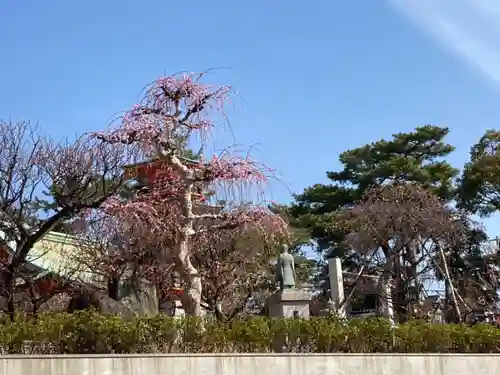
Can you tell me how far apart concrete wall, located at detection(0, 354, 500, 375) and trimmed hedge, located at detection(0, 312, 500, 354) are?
1.00 ft

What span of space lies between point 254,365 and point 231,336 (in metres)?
0.64

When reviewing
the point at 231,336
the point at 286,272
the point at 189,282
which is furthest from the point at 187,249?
the point at 286,272

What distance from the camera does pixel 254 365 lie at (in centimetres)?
1170

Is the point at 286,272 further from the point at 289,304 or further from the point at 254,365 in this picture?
the point at 254,365

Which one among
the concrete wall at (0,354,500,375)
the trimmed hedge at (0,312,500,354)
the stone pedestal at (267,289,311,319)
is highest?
the stone pedestal at (267,289,311,319)

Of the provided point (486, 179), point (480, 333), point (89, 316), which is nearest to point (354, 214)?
point (486, 179)

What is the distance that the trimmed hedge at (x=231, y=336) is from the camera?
10.7 m

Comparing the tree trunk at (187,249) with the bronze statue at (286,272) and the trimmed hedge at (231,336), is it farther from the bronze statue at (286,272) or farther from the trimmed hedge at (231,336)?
the bronze statue at (286,272)

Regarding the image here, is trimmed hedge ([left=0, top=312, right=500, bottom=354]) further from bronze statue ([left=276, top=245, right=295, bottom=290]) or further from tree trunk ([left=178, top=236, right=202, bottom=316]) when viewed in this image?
bronze statue ([left=276, top=245, right=295, bottom=290])

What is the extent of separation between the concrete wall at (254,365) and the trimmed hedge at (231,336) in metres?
0.30

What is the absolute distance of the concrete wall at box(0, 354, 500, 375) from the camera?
1034cm

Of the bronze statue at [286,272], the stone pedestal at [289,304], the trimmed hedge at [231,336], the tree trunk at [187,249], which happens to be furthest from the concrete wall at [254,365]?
the bronze statue at [286,272]

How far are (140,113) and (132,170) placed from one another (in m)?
2.77

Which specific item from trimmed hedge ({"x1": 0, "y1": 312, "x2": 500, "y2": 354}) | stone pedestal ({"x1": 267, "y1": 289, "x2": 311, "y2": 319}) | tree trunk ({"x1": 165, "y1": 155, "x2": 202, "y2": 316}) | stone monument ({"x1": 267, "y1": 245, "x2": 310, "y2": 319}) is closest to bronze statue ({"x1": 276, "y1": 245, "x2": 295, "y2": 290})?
stone monument ({"x1": 267, "y1": 245, "x2": 310, "y2": 319})
